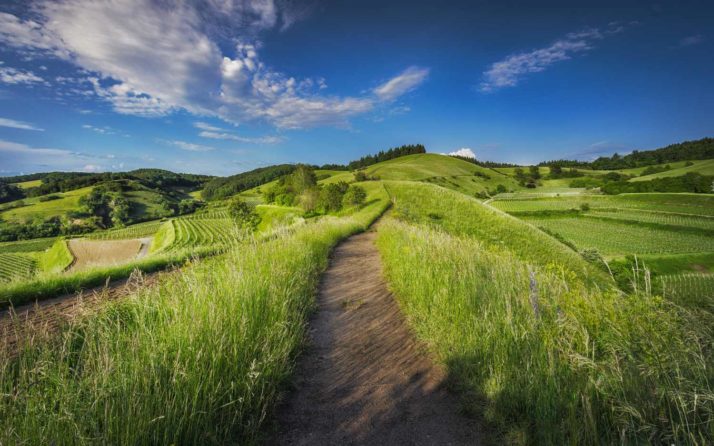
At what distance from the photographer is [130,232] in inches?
3543

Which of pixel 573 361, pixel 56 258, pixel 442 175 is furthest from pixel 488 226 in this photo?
pixel 56 258

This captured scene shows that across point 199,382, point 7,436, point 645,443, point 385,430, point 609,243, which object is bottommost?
point 609,243

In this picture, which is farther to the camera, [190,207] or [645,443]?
[190,207]

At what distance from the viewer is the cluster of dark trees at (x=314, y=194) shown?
4019 centimetres

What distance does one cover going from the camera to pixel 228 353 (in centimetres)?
336

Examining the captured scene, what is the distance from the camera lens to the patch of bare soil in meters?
64.6

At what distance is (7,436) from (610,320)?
18.4ft

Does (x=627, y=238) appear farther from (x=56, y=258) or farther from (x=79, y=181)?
(x=79, y=181)

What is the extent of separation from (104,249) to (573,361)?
95.8m

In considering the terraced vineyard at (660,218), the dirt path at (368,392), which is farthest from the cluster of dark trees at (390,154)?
the dirt path at (368,392)

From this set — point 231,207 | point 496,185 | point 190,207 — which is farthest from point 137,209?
point 496,185

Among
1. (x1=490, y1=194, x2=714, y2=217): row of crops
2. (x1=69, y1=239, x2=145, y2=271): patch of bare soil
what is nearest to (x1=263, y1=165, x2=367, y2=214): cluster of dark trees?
(x1=69, y1=239, x2=145, y2=271): patch of bare soil

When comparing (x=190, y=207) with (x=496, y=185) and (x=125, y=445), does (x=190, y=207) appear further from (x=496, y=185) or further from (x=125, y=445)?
(x=125, y=445)

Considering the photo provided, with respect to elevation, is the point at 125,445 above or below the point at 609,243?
above
